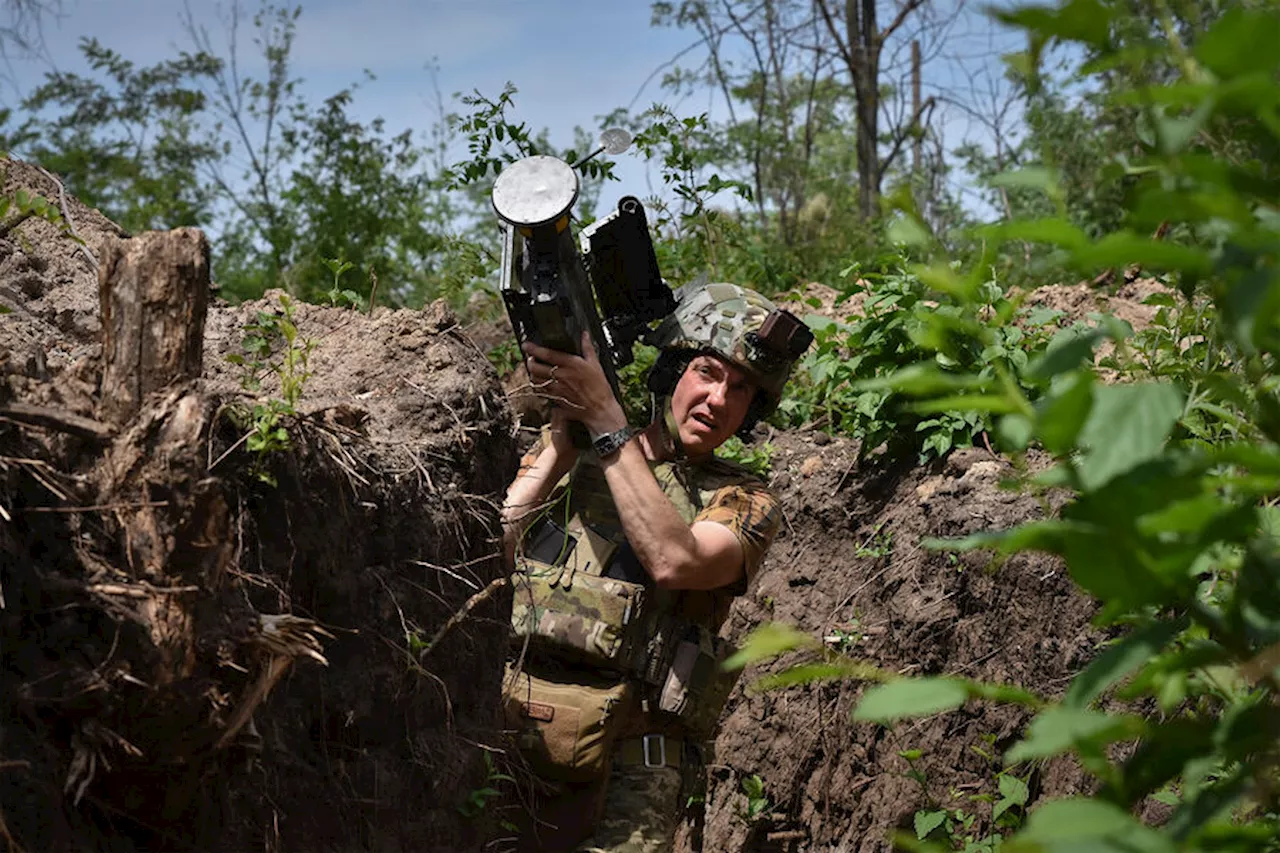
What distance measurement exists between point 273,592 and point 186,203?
853cm

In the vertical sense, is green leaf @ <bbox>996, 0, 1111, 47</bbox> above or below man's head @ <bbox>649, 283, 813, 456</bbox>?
above

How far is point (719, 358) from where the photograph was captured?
484 cm

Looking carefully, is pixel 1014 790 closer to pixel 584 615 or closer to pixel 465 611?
pixel 584 615

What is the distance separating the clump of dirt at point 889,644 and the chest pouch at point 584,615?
4.20 feet

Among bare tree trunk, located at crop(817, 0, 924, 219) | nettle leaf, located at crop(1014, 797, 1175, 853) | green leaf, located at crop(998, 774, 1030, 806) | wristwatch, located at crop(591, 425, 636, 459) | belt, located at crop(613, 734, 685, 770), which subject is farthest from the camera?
bare tree trunk, located at crop(817, 0, 924, 219)

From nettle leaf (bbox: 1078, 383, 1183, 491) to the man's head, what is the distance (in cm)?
336

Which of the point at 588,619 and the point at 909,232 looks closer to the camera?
the point at 909,232

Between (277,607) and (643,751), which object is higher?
(277,607)

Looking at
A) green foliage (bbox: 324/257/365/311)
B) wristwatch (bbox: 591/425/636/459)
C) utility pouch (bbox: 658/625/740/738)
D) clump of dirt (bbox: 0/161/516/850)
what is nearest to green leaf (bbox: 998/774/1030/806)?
utility pouch (bbox: 658/625/740/738)

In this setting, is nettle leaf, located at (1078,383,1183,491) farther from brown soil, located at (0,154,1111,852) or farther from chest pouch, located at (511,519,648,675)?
chest pouch, located at (511,519,648,675)

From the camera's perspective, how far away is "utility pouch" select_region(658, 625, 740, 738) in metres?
4.58

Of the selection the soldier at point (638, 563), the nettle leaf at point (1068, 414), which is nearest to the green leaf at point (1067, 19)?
the nettle leaf at point (1068, 414)

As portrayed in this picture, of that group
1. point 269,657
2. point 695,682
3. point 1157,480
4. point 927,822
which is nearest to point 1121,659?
point 1157,480

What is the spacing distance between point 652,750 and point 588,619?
57 centimetres
